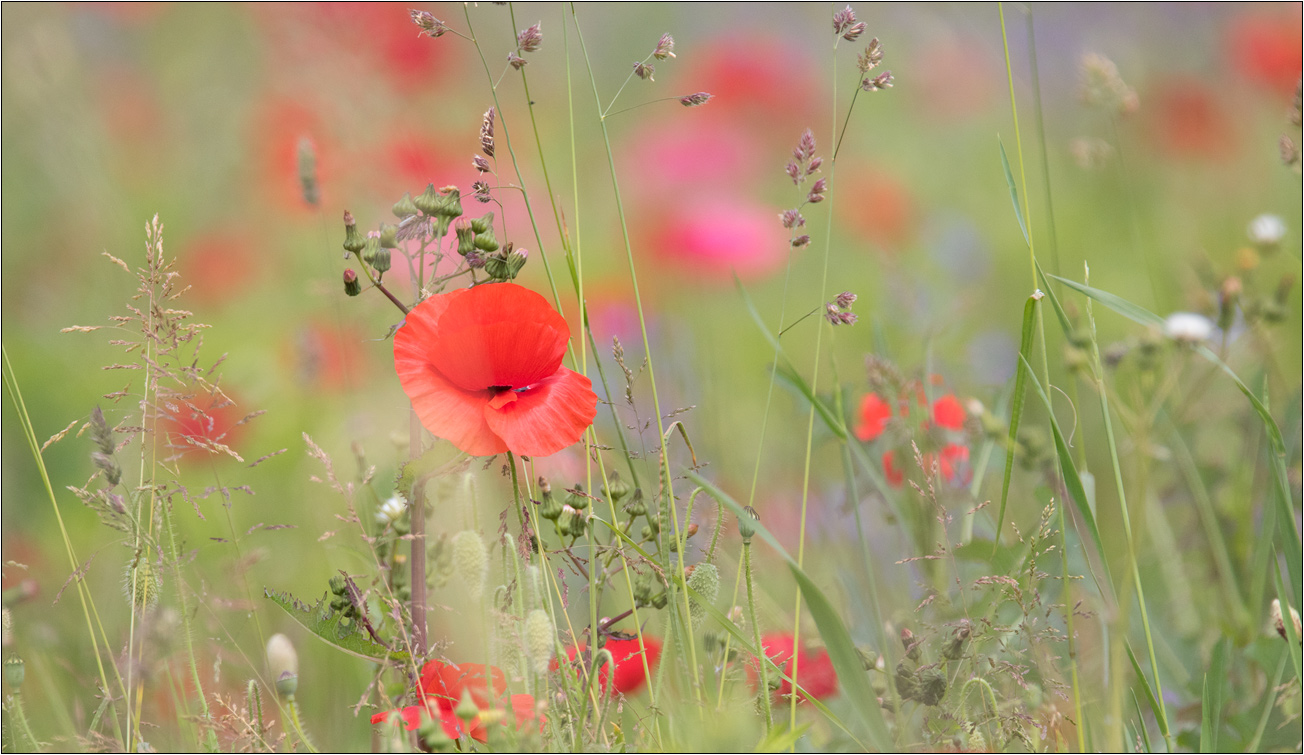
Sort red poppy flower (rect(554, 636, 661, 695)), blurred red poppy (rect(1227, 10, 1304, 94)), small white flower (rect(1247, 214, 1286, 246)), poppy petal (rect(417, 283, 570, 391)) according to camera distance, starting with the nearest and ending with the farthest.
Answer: poppy petal (rect(417, 283, 570, 391))
red poppy flower (rect(554, 636, 661, 695))
small white flower (rect(1247, 214, 1286, 246))
blurred red poppy (rect(1227, 10, 1304, 94))

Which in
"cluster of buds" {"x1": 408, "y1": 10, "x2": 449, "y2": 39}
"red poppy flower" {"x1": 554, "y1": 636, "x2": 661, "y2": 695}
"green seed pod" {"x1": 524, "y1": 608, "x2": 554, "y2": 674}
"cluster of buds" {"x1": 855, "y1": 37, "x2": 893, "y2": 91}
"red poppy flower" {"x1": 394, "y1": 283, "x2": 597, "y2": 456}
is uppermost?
"cluster of buds" {"x1": 408, "y1": 10, "x2": 449, "y2": 39}

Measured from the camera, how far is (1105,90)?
94cm

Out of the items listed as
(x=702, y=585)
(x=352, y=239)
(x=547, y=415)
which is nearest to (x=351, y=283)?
(x=352, y=239)

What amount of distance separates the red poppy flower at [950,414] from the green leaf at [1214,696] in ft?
1.02

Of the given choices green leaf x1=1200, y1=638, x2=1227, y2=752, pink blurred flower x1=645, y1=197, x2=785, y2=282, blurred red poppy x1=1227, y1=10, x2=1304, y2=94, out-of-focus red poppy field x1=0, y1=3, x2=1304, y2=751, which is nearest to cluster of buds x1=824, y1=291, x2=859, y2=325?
out-of-focus red poppy field x1=0, y1=3, x2=1304, y2=751

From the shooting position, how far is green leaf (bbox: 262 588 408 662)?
56cm

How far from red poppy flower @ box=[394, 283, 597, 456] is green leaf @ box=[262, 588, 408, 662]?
0.15 metres

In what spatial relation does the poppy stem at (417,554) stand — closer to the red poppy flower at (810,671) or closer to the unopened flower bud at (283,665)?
the unopened flower bud at (283,665)

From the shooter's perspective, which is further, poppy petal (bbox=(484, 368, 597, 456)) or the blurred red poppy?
the blurred red poppy

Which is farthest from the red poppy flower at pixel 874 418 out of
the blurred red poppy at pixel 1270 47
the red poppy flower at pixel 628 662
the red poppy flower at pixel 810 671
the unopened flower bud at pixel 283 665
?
the blurred red poppy at pixel 1270 47

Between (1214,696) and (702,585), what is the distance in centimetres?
39

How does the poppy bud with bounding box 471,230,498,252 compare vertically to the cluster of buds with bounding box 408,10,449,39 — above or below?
below

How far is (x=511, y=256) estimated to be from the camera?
55cm

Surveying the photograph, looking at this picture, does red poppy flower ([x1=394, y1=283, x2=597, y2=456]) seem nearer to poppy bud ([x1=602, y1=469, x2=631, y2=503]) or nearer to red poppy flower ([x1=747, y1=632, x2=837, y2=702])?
poppy bud ([x1=602, y1=469, x2=631, y2=503])
